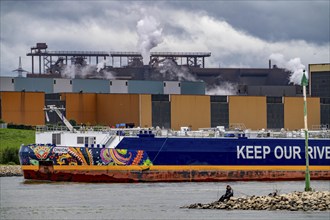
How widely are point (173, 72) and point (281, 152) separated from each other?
3010 inches

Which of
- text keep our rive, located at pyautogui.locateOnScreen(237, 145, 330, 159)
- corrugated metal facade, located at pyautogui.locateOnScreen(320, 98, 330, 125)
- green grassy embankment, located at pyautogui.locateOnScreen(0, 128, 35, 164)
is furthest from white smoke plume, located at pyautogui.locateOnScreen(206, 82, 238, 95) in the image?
text keep our rive, located at pyautogui.locateOnScreen(237, 145, 330, 159)

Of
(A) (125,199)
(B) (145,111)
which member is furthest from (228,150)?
(B) (145,111)

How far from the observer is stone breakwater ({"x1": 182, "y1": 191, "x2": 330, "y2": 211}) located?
47.3 metres

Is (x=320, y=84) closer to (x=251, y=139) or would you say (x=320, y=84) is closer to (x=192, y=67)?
(x=192, y=67)

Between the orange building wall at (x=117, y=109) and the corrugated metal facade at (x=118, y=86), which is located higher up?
the corrugated metal facade at (x=118, y=86)

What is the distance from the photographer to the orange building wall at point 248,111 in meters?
109

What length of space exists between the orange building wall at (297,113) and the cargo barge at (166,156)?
114 feet

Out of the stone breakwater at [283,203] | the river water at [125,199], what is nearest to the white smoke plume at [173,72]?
the river water at [125,199]

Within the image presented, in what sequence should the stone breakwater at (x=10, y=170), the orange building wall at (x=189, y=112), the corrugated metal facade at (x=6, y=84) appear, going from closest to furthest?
A: the stone breakwater at (x=10, y=170) < the orange building wall at (x=189, y=112) < the corrugated metal facade at (x=6, y=84)

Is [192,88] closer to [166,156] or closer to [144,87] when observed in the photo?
[144,87]

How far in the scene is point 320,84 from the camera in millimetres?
125938

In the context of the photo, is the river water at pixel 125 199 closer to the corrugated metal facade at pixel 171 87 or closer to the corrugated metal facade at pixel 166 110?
the corrugated metal facade at pixel 166 110

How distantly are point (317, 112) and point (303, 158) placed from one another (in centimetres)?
3833

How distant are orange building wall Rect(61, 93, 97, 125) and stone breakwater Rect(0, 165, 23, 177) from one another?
23.5 meters
